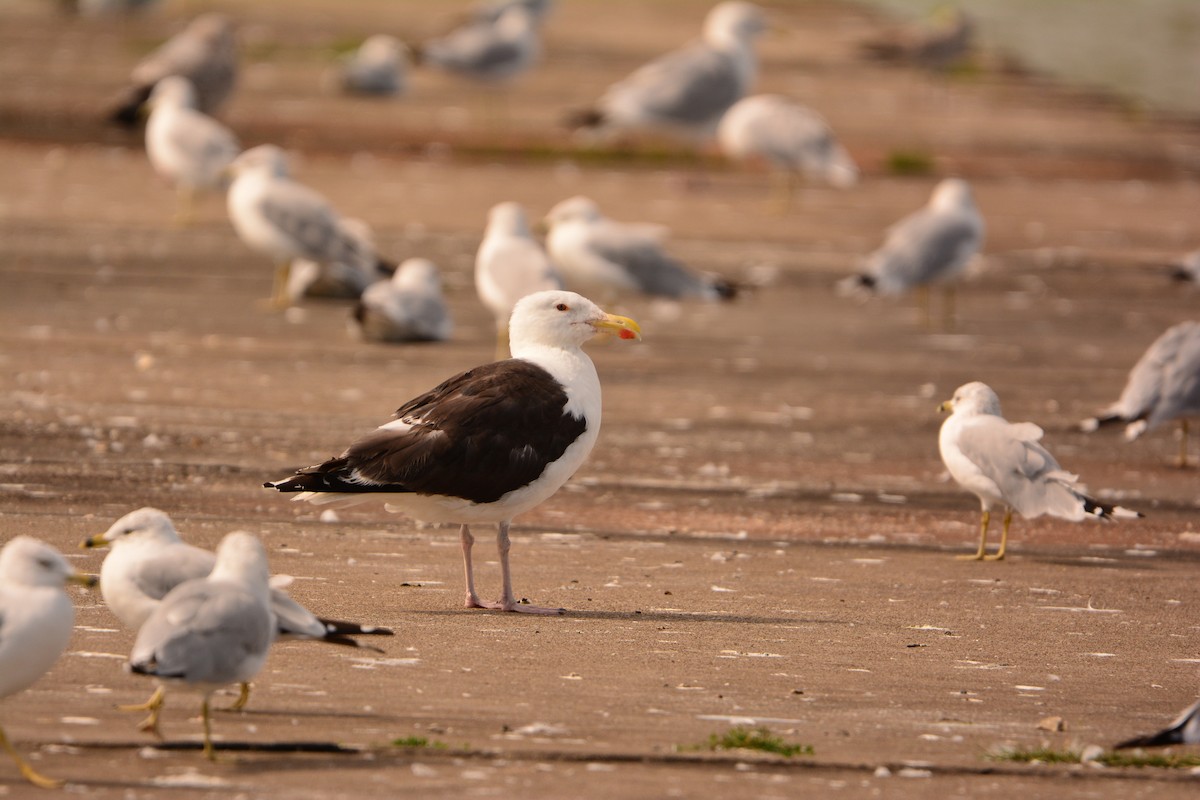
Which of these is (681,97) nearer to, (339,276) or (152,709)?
(339,276)

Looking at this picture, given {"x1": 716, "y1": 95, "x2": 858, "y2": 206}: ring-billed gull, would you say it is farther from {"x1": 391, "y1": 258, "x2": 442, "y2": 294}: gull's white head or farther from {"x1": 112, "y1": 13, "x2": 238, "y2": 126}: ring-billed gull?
{"x1": 391, "y1": 258, "x2": 442, "y2": 294}: gull's white head

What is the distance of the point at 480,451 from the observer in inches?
313

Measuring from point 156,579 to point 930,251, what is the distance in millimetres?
11247

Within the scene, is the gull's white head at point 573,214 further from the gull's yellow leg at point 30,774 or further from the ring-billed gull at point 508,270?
the gull's yellow leg at point 30,774

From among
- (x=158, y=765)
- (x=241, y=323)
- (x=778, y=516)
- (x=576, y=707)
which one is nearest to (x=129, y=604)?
(x=158, y=765)

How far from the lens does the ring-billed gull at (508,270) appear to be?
14.2 m

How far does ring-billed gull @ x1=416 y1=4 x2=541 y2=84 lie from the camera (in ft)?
94.9

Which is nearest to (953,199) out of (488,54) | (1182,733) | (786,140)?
(786,140)

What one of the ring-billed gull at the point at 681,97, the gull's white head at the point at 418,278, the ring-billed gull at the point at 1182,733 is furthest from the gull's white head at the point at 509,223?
the ring-billed gull at the point at 1182,733

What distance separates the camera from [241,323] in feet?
Answer: 50.2

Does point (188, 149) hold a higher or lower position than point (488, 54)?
lower

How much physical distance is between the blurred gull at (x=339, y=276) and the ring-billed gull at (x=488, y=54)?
40.8ft

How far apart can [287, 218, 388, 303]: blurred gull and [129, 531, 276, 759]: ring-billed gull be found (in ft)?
34.3

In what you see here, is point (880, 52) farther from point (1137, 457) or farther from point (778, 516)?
point (778, 516)
